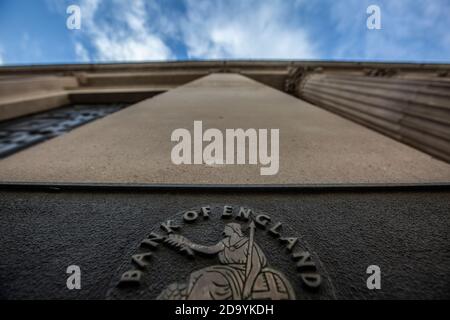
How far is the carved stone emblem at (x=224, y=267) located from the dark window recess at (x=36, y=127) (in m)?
3.93

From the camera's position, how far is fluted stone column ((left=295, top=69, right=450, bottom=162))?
2820 mm

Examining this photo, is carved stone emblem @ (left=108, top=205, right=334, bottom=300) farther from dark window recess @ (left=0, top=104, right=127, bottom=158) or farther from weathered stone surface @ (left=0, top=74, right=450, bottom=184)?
dark window recess @ (left=0, top=104, right=127, bottom=158)

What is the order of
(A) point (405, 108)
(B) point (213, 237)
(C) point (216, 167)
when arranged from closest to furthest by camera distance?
(B) point (213, 237) < (C) point (216, 167) < (A) point (405, 108)

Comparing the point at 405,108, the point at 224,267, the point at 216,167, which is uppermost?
the point at 405,108

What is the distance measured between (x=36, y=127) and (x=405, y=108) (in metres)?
7.85

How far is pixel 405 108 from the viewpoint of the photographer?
11.5ft

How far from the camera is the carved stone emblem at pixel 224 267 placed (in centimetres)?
84

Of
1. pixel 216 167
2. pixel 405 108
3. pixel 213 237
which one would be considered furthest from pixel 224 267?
pixel 405 108

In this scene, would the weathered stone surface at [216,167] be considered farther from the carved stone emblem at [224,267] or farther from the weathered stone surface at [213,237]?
the carved stone emblem at [224,267]

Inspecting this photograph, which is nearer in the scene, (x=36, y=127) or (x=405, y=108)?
(x=405, y=108)

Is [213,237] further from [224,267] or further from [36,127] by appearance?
[36,127]

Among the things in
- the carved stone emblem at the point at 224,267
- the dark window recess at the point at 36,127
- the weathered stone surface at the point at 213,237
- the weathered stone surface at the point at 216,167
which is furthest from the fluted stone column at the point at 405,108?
the dark window recess at the point at 36,127
